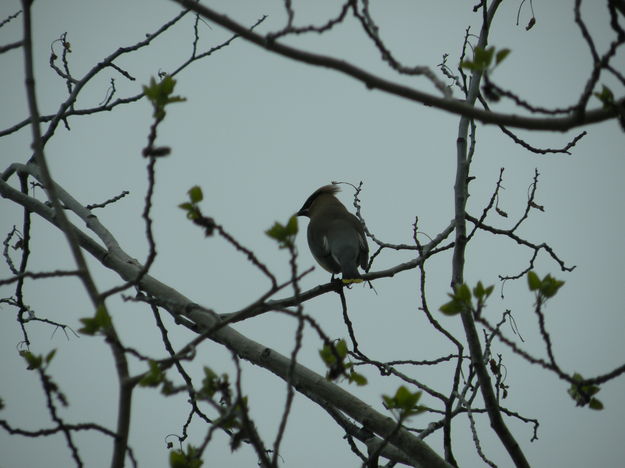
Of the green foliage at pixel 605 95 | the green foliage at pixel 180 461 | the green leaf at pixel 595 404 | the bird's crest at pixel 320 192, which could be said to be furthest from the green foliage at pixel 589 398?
the bird's crest at pixel 320 192

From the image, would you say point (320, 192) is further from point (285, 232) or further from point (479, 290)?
point (285, 232)

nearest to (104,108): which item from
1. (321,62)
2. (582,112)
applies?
(321,62)

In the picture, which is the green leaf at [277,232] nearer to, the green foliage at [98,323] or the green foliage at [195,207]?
the green foliage at [195,207]

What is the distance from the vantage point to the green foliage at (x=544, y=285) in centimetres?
265

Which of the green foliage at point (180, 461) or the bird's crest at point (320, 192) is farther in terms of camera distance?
the bird's crest at point (320, 192)

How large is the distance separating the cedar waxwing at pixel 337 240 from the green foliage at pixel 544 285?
308cm

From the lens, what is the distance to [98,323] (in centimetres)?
228

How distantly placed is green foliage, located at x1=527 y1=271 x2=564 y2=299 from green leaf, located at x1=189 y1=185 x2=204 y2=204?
127 cm

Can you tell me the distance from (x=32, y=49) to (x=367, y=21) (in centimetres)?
108

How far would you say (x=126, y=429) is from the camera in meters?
2.15

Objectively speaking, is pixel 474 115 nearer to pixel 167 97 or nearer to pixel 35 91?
pixel 167 97

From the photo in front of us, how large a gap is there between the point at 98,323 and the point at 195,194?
0.61m

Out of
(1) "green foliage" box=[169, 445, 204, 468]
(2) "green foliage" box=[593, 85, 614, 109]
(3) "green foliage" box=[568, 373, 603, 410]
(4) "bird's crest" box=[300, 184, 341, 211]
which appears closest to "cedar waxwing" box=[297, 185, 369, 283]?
(4) "bird's crest" box=[300, 184, 341, 211]

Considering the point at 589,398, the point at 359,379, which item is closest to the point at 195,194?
the point at 359,379
